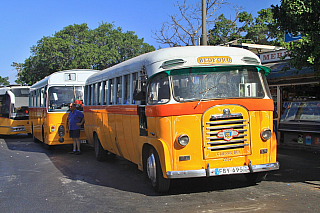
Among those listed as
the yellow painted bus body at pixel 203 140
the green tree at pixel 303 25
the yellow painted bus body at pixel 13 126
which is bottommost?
the yellow painted bus body at pixel 13 126

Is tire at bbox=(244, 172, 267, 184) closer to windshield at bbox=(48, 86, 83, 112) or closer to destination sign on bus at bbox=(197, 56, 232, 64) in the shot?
destination sign on bus at bbox=(197, 56, 232, 64)

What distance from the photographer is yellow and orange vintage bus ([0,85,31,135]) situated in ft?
68.3

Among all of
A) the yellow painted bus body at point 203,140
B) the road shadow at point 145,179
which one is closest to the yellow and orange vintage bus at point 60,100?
the road shadow at point 145,179

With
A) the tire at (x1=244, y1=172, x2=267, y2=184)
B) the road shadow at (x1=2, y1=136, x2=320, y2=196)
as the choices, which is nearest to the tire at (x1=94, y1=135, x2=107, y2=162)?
the road shadow at (x1=2, y1=136, x2=320, y2=196)

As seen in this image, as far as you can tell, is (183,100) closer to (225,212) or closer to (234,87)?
(234,87)

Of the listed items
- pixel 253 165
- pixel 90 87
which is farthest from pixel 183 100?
pixel 90 87

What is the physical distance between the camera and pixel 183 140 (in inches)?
251

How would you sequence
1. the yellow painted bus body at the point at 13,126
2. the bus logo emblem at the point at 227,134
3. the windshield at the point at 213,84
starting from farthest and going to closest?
1. the yellow painted bus body at the point at 13,126
2. the windshield at the point at 213,84
3. the bus logo emblem at the point at 227,134

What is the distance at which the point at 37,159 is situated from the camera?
1239cm

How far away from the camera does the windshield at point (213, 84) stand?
662cm

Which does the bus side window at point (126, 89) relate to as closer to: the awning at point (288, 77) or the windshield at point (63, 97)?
the awning at point (288, 77)

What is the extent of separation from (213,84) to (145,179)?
248 centimetres

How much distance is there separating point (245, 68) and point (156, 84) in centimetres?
177

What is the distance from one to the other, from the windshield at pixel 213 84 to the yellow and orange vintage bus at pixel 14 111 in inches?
647
